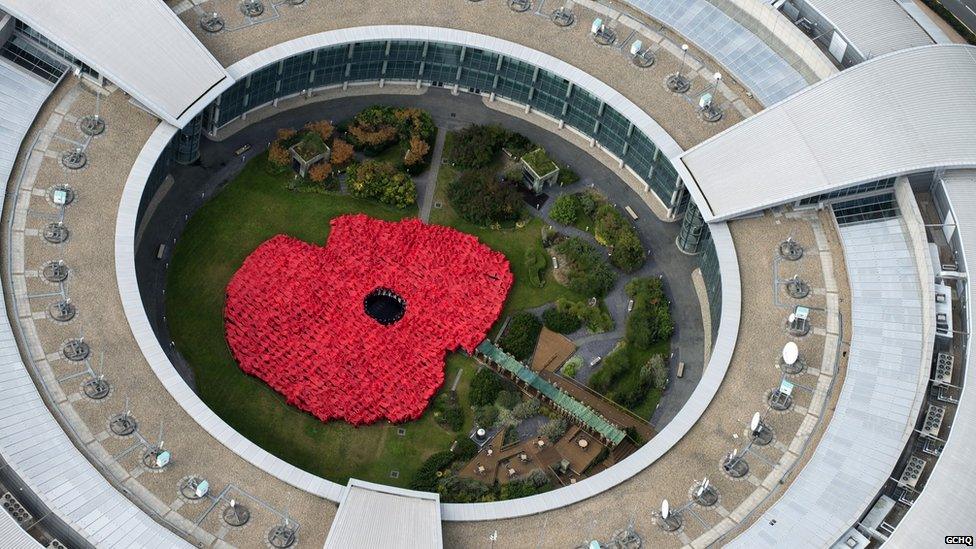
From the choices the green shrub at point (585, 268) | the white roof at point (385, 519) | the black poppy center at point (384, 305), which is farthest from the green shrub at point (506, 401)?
the white roof at point (385, 519)

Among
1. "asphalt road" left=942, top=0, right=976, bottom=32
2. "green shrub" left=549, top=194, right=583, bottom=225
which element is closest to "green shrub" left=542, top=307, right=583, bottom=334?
"green shrub" left=549, top=194, right=583, bottom=225

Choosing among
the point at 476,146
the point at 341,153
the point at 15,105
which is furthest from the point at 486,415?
the point at 15,105

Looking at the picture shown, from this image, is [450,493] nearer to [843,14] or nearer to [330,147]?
[330,147]

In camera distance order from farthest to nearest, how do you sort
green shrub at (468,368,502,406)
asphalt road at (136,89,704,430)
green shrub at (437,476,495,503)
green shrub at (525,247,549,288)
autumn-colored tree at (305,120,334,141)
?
autumn-colored tree at (305,120,334,141)
green shrub at (525,247,549,288)
asphalt road at (136,89,704,430)
green shrub at (468,368,502,406)
green shrub at (437,476,495,503)

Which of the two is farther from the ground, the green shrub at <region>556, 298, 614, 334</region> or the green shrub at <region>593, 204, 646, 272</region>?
the green shrub at <region>593, 204, 646, 272</region>

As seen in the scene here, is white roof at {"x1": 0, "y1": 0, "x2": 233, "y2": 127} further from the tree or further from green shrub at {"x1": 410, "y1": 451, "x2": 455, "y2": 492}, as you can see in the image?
green shrub at {"x1": 410, "y1": 451, "x2": 455, "y2": 492}

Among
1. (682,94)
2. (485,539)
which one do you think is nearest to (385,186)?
(682,94)

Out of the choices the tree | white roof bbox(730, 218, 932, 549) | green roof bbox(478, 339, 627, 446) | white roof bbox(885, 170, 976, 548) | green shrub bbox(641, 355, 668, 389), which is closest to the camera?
white roof bbox(885, 170, 976, 548)
